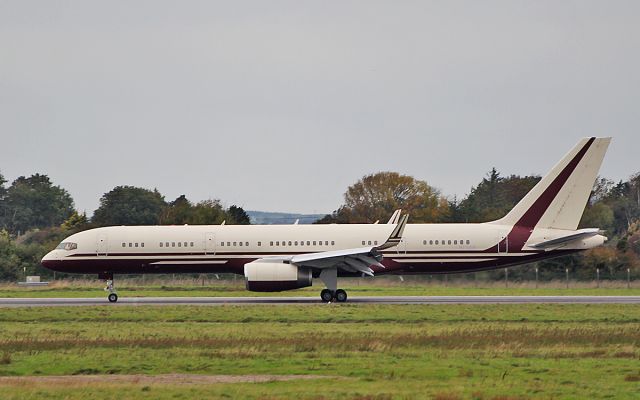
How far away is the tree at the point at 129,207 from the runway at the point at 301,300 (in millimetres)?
40575

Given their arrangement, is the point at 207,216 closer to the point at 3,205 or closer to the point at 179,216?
the point at 179,216

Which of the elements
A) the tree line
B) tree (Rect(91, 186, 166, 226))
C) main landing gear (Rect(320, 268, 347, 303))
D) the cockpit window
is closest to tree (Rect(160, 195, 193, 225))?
the tree line

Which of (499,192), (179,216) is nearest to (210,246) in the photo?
(179,216)

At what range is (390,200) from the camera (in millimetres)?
97938

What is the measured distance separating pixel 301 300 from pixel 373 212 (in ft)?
148

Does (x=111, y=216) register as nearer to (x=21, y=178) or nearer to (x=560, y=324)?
(x=560, y=324)

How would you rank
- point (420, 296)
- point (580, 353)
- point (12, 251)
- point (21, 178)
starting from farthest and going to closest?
1. point (21, 178)
2. point (12, 251)
3. point (420, 296)
4. point (580, 353)

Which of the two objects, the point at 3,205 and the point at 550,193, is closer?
the point at 550,193

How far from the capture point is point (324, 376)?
22.1 m

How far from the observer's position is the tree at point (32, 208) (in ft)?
505

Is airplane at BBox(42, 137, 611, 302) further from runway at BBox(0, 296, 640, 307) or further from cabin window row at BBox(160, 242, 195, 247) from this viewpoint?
runway at BBox(0, 296, 640, 307)

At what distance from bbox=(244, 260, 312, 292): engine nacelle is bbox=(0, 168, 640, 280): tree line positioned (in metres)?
17.3

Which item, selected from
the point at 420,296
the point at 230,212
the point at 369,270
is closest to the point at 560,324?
the point at 369,270

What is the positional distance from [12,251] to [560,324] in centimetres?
4654
